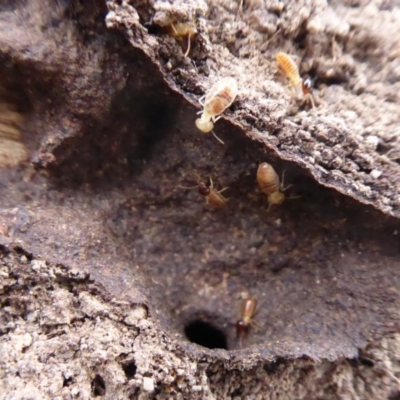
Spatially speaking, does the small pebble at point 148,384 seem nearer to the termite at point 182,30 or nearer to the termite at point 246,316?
the termite at point 246,316

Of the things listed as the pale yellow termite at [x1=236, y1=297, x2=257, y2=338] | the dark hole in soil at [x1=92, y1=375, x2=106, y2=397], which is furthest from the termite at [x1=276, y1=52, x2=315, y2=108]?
the dark hole in soil at [x1=92, y1=375, x2=106, y2=397]

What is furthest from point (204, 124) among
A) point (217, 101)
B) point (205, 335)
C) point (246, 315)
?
point (205, 335)

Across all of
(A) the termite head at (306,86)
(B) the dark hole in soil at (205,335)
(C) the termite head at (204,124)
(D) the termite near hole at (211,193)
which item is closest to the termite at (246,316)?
(B) the dark hole in soil at (205,335)

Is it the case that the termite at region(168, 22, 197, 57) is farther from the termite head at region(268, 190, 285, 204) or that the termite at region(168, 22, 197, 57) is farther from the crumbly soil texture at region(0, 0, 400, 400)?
the termite head at region(268, 190, 285, 204)

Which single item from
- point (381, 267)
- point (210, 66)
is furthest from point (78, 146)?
point (381, 267)

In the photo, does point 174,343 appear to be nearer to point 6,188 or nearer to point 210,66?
point 6,188

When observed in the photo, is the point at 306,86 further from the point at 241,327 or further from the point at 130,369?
the point at 130,369
